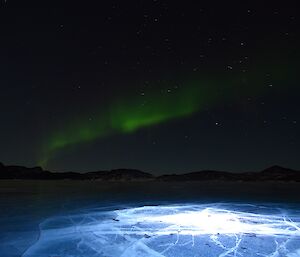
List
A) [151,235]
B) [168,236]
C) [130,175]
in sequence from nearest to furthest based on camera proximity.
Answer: [168,236] < [151,235] < [130,175]

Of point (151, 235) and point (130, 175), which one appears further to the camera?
point (130, 175)

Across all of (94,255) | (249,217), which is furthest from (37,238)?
(249,217)

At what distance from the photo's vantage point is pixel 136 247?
544 inches

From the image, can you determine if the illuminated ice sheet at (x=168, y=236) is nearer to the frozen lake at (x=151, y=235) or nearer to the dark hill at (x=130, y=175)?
the frozen lake at (x=151, y=235)

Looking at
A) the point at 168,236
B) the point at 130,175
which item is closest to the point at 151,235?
the point at 168,236

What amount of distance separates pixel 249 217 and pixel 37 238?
1223 centimetres

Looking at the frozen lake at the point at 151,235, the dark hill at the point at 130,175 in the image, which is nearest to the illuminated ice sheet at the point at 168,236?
the frozen lake at the point at 151,235

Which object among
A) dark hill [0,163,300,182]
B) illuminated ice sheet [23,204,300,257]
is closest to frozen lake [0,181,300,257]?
illuminated ice sheet [23,204,300,257]

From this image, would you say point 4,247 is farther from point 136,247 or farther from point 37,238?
point 136,247

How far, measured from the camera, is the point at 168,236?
15883mm

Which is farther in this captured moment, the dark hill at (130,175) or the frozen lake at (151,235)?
the dark hill at (130,175)

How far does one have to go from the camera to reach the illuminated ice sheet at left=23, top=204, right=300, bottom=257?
1323 cm

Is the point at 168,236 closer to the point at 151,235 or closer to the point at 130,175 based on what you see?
the point at 151,235

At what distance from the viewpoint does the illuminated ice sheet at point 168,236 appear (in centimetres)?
1323
